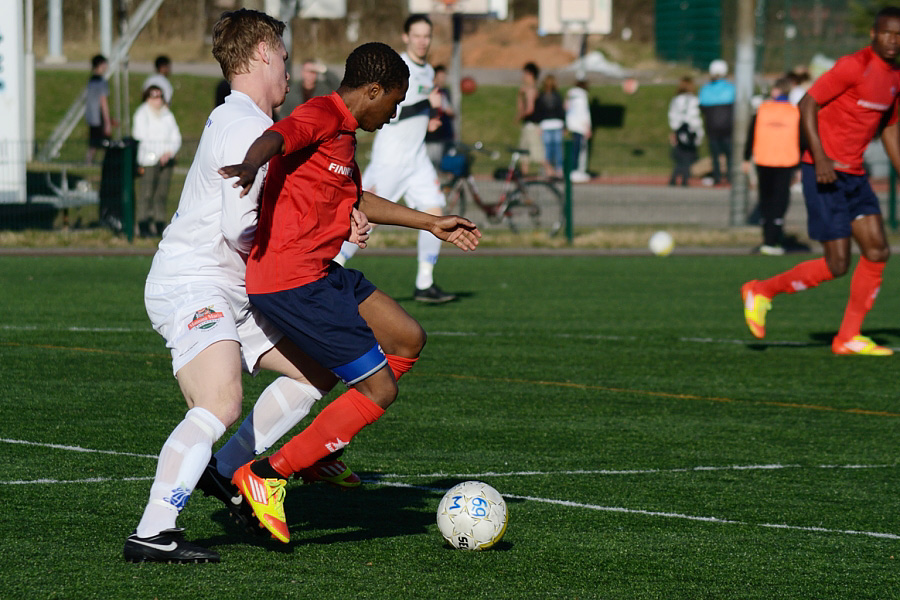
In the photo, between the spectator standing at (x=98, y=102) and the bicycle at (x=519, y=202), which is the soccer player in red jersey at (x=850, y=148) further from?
the spectator standing at (x=98, y=102)

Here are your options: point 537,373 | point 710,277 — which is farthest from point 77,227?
point 537,373

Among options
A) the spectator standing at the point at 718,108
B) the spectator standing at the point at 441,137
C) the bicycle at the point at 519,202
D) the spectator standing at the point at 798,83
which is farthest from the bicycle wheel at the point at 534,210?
the spectator standing at the point at 718,108

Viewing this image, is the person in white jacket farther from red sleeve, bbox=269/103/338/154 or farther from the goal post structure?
the goal post structure

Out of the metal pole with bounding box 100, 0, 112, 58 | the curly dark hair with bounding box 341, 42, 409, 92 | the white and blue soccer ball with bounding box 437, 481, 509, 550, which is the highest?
the metal pole with bounding box 100, 0, 112, 58

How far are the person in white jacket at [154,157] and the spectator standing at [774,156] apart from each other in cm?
797

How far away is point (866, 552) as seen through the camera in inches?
214

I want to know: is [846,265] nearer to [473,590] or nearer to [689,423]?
[689,423]

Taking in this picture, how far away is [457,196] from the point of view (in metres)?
20.2

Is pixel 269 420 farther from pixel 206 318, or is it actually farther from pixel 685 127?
pixel 685 127

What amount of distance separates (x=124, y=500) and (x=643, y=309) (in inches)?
327

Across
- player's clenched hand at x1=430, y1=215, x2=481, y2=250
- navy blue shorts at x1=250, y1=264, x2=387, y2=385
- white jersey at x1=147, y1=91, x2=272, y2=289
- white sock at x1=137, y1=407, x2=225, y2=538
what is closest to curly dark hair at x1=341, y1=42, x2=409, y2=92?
white jersey at x1=147, y1=91, x2=272, y2=289

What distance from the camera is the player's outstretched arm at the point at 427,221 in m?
Answer: 5.28

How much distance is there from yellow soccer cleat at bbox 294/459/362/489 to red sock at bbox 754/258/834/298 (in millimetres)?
5401

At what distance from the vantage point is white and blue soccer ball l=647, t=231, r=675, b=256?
19344mm
